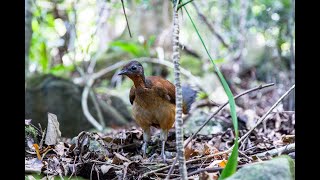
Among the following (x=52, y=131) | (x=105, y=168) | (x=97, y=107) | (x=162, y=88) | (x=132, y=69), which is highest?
(x=132, y=69)

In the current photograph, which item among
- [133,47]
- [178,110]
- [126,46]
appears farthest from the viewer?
[133,47]

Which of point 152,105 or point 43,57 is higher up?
point 43,57

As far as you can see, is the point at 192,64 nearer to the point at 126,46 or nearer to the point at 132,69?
the point at 126,46

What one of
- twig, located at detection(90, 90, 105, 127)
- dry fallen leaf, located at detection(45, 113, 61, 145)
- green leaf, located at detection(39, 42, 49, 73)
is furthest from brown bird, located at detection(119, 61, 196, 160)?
green leaf, located at detection(39, 42, 49, 73)

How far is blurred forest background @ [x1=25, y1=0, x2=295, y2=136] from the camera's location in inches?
268

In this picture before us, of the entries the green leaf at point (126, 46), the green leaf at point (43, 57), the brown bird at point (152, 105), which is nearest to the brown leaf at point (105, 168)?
the brown bird at point (152, 105)

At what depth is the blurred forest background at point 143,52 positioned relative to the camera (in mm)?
6801

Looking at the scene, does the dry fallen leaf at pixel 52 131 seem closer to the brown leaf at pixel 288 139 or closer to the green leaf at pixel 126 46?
the brown leaf at pixel 288 139

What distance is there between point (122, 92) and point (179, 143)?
6750 mm

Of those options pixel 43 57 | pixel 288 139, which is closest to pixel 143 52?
pixel 43 57

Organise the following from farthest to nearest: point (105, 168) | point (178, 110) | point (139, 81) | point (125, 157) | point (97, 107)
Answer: point (97, 107)
point (139, 81)
point (125, 157)
point (105, 168)
point (178, 110)

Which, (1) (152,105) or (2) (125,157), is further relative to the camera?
(1) (152,105)

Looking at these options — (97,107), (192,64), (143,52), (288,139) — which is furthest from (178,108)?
(192,64)

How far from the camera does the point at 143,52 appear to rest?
8664 mm
